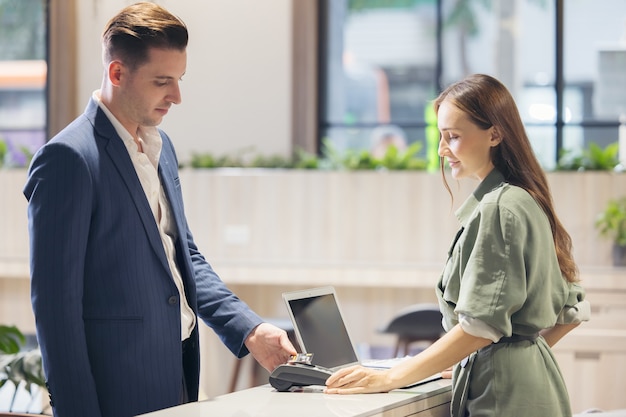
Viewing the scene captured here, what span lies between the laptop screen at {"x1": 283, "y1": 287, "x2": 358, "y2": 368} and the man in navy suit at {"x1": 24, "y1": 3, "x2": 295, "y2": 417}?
10.0 inches

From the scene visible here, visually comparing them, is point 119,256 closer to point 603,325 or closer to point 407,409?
point 407,409

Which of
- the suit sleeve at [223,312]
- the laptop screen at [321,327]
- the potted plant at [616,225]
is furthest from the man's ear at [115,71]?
the potted plant at [616,225]

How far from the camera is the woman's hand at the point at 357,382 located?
2211 millimetres

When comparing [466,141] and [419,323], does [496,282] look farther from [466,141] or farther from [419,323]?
[419,323]

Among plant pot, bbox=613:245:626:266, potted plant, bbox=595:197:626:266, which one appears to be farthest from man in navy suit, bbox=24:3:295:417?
plant pot, bbox=613:245:626:266

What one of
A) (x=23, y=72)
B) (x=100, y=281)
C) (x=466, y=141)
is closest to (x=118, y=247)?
(x=100, y=281)

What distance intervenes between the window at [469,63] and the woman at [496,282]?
5.23 metres

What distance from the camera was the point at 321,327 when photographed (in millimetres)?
2436

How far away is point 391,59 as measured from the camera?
7809 mm

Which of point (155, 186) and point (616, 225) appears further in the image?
point (616, 225)

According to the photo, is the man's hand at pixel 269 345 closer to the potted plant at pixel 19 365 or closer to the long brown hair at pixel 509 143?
the long brown hair at pixel 509 143

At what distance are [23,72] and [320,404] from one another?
22.0ft

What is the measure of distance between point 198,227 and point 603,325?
2.60 metres

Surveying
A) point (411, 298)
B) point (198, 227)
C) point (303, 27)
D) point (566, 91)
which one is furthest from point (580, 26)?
point (198, 227)
